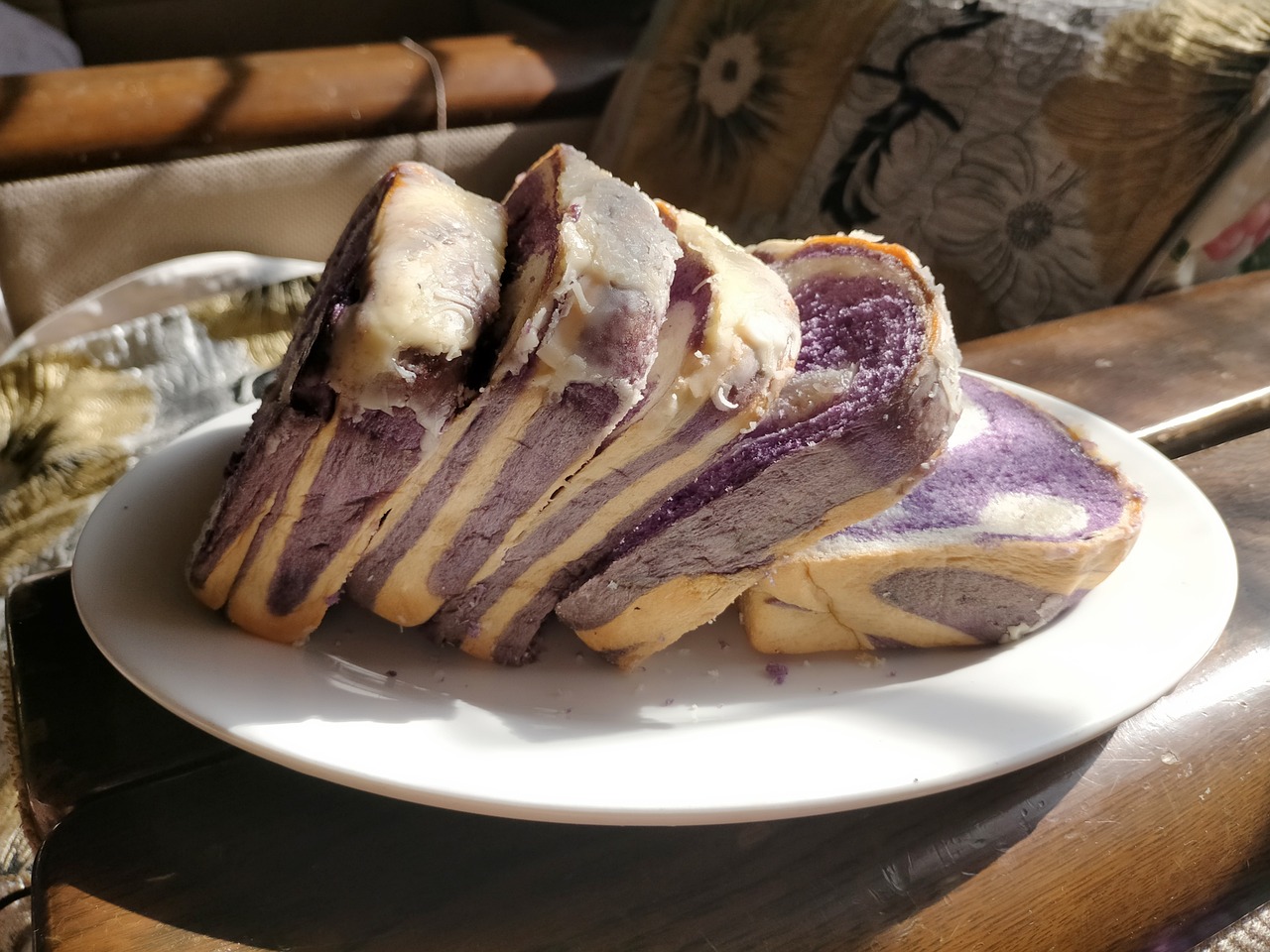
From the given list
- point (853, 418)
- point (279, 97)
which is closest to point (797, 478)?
point (853, 418)

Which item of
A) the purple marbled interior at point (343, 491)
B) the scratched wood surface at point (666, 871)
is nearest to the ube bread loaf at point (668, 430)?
the purple marbled interior at point (343, 491)

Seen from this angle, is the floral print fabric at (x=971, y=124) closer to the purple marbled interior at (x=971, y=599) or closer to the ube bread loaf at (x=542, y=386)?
the purple marbled interior at (x=971, y=599)

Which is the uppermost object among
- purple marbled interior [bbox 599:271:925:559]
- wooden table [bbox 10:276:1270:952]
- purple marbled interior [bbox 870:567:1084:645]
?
purple marbled interior [bbox 599:271:925:559]

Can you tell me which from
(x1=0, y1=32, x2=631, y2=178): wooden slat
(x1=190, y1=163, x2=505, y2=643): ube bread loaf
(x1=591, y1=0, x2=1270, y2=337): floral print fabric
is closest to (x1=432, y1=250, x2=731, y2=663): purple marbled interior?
(x1=190, y1=163, x2=505, y2=643): ube bread loaf

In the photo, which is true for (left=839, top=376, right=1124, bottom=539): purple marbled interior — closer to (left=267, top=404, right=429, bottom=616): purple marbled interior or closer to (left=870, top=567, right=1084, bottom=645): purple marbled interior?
(left=870, top=567, right=1084, bottom=645): purple marbled interior

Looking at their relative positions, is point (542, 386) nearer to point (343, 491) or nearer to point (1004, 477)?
point (343, 491)

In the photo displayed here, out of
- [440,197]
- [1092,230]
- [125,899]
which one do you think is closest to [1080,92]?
[1092,230]

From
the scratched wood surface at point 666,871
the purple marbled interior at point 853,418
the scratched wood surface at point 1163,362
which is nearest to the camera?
the scratched wood surface at point 666,871
